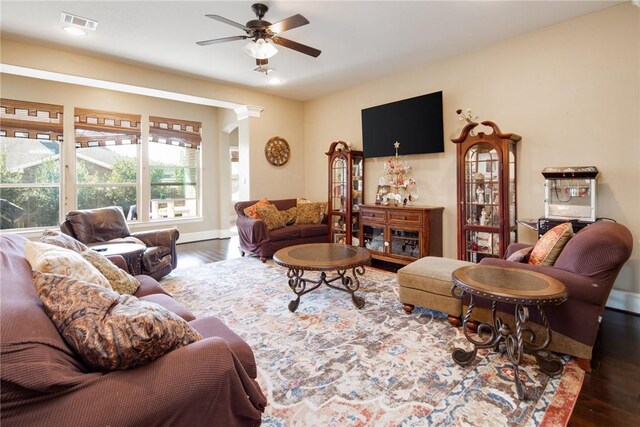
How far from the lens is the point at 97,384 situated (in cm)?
95

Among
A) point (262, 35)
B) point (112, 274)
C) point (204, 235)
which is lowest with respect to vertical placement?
point (204, 235)

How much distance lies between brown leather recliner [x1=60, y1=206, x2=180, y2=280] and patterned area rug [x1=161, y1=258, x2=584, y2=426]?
0.83m

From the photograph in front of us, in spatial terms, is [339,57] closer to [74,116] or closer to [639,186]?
[639,186]

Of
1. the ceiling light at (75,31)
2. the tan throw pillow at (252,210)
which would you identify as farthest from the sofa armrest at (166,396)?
the tan throw pillow at (252,210)

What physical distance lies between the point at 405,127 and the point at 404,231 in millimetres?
1571

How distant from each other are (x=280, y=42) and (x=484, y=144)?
8.50ft

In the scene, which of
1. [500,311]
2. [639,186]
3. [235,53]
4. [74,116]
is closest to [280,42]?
[235,53]

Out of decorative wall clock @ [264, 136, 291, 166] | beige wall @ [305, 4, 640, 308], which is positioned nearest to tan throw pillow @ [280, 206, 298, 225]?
decorative wall clock @ [264, 136, 291, 166]

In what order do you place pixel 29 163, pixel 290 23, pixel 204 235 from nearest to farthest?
pixel 290 23, pixel 29 163, pixel 204 235

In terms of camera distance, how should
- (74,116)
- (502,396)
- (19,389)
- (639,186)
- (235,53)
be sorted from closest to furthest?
(19,389) < (502,396) < (639,186) < (235,53) < (74,116)

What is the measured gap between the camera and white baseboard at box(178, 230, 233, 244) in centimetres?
686

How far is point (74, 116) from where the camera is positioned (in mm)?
5449

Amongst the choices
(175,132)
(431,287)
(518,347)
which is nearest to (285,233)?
(431,287)

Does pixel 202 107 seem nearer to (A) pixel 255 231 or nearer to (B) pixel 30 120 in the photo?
(B) pixel 30 120
